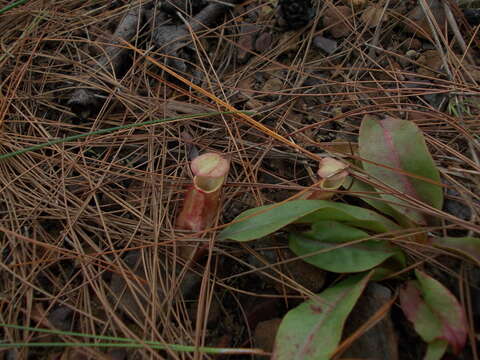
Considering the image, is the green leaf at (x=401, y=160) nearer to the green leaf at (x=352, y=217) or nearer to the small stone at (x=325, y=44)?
the green leaf at (x=352, y=217)

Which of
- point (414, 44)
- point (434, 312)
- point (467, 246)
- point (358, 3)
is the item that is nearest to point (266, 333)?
point (434, 312)

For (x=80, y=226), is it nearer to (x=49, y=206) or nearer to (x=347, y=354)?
(x=49, y=206)

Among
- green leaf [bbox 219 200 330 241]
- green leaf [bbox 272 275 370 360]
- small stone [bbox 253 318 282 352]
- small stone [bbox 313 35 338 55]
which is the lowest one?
small stone [bbox 253 318 282 352]

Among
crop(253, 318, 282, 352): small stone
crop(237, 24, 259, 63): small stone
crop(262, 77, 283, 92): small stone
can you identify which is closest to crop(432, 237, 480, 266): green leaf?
crop(253, 318, 282, 352): small stone

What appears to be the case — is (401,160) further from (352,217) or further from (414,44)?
(414,44)

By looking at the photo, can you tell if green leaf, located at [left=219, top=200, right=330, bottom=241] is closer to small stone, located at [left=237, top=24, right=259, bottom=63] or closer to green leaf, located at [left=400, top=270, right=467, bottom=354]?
green leaf, located at [left=400, top=270, right=467, bottom=354]

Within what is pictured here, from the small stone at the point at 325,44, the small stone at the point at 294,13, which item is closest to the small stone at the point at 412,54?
the small stone at the point at 325,44
